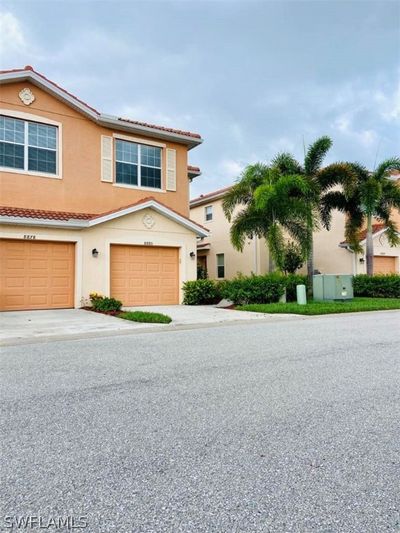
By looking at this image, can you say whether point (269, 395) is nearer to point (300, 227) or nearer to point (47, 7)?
point (47, 7)

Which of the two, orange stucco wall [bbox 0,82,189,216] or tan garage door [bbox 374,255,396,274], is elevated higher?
orange stucco wall [bbox 0,82,189,216]

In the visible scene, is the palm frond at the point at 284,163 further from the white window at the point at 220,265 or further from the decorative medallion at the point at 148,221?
the white window at the point at 220,265

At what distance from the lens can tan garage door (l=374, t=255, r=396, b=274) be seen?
80.6 feet

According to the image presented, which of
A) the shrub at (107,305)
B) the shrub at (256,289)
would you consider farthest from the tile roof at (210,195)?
the shrub at (107,305)

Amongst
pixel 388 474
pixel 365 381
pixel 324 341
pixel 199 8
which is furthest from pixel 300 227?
pixel 388 474

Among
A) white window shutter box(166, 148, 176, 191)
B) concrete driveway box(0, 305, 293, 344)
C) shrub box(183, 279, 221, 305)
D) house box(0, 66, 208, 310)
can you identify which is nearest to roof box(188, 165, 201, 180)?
white window shutter box(166, 148, 176, 191)

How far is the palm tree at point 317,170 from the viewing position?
1920 centimetres

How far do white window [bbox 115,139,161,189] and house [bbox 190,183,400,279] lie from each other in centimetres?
783

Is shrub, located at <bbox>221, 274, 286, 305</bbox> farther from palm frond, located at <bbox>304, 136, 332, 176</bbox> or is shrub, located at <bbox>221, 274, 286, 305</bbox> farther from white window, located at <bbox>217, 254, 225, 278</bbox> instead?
white window, located at <bbox>217, 254, 225, 278</bbox>

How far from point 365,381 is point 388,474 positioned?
94.0 inches

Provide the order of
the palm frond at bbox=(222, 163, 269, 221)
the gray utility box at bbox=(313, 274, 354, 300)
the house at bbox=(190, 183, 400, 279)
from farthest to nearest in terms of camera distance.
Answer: the house at bbox=(190, 183, 400, 279), the palm frond at bbox=(222, 163, 269, 221), the gray utility box at bbox=(313, 274, 354, 300)

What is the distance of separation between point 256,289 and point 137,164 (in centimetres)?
740

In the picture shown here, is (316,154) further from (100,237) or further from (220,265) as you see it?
(100,237)

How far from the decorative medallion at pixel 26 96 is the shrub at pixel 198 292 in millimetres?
9121
